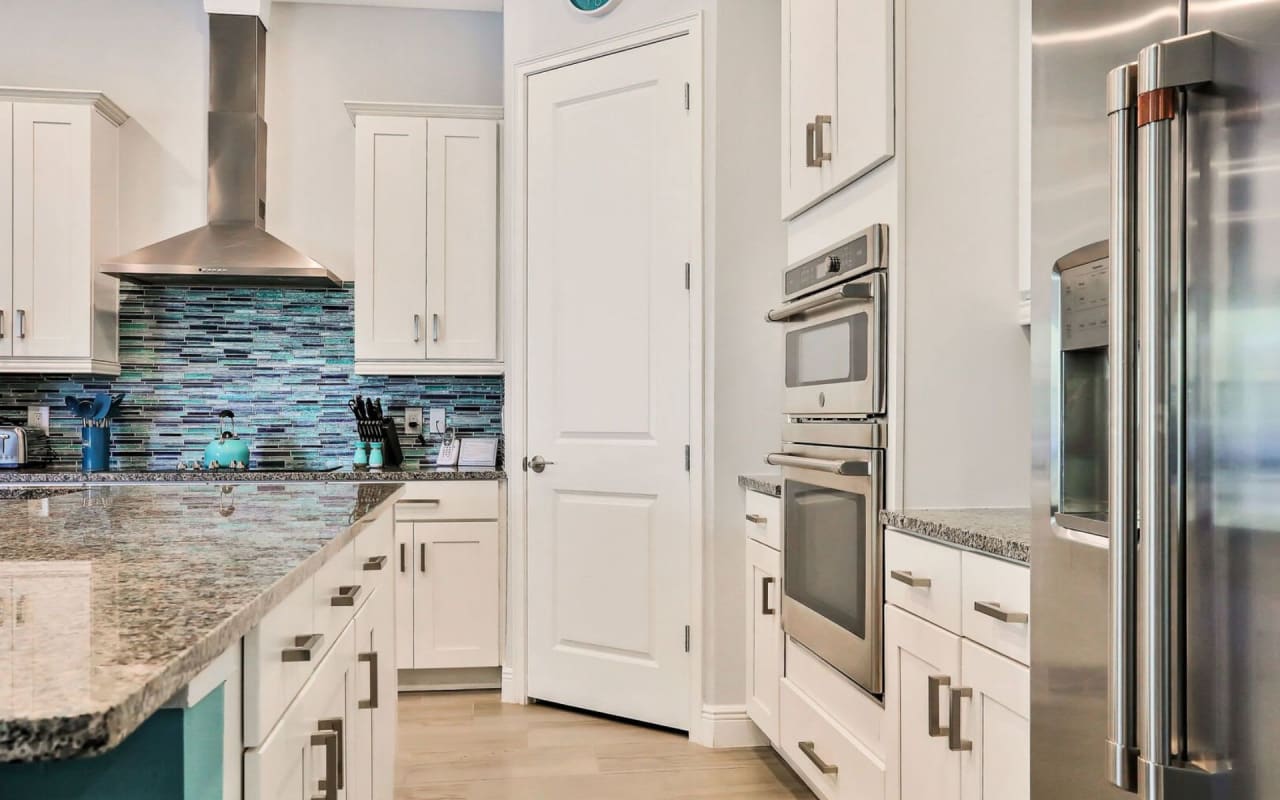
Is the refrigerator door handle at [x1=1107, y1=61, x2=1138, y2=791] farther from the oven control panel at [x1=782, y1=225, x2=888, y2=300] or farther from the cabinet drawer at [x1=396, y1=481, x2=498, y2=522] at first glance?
the cabinet drawer at [x1=396, y1=481, x2=498, y2=522]

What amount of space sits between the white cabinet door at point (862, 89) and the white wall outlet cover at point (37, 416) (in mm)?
3454

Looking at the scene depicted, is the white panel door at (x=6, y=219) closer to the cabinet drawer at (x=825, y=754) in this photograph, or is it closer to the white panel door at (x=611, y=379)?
the white panel door at (x=611, y=379)

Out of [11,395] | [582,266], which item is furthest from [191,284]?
[582,266]

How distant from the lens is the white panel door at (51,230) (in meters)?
3.64

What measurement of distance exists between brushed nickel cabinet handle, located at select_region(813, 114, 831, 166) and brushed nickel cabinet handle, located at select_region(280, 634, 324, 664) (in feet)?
5.31

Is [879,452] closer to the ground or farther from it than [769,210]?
closer to the ground

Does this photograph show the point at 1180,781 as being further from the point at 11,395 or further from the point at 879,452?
the point at 11,395

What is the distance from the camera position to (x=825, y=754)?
2.25m

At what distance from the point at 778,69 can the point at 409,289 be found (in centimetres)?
166

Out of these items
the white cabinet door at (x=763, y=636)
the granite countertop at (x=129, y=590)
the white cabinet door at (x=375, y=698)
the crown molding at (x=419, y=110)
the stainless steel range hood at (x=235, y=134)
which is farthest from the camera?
the stainless steel range hood at (x=235, y=134)

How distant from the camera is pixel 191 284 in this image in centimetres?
400

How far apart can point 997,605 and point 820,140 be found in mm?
1255

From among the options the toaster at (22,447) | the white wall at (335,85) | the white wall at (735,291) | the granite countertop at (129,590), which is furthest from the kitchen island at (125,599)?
the white wall at (335,85)

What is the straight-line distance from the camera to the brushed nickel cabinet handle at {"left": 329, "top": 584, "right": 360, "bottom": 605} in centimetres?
145
